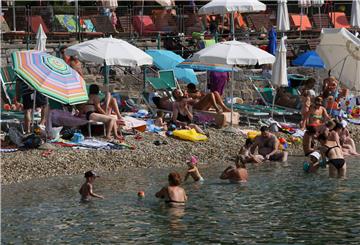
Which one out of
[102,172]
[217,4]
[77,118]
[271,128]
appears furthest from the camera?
[217,4]

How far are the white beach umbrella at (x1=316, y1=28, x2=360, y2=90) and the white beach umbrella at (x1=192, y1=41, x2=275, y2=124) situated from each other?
3152 millimetres

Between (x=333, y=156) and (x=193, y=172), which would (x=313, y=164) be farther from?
(x=193, y=172)

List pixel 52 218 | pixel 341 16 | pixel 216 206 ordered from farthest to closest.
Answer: pixel 341 16, pixel 216 206, pixel 52 218

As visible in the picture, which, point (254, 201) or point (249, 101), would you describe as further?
point (249, 101)

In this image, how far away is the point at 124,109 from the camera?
25.2 metres

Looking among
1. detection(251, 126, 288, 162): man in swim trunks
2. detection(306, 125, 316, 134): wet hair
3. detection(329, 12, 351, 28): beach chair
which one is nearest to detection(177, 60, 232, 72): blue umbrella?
detection(306, 125, 316, 134): wet hair

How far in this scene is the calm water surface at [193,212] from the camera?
14.8m

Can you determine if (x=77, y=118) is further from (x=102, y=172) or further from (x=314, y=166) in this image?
(x=314, y=166)

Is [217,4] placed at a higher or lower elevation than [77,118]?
higher

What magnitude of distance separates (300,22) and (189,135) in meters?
14.2

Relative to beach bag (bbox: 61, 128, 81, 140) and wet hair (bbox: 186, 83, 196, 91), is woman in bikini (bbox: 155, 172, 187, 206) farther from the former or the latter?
wet hair (bbox: 186, 83, 196, 91)

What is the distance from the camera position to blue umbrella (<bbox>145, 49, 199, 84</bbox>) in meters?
26.7

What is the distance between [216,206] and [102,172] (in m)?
3.87

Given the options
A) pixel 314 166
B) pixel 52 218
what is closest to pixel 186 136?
pixel 314 166
